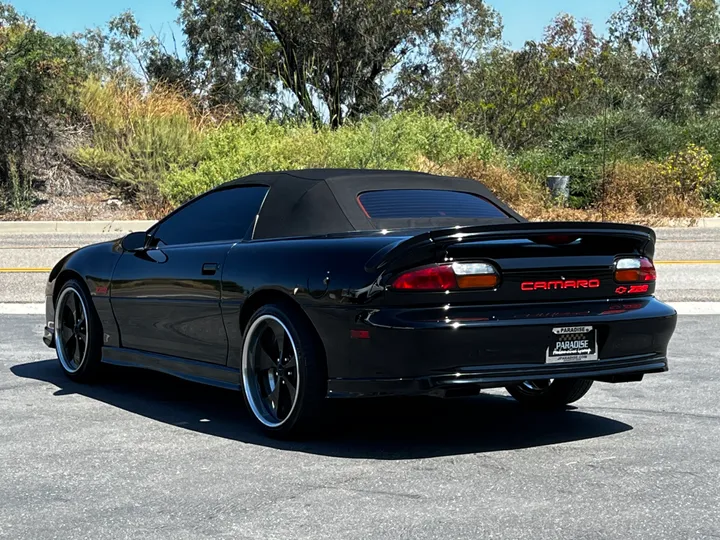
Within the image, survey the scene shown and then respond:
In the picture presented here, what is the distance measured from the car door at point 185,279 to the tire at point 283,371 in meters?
0.33

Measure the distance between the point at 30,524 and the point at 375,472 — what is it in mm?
1570

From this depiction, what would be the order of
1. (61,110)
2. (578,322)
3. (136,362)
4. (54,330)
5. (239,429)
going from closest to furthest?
(578,322) < (239,429) < (136,362) < (54,330) < (61,110)

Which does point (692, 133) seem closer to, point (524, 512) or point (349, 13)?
point (349, 13)

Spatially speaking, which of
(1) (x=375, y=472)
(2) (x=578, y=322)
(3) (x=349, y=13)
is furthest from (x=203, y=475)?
(3) (x=349, y=13)

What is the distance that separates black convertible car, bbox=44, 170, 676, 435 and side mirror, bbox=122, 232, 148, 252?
0.02 metres

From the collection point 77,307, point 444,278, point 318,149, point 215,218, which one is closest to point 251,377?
point 215,218

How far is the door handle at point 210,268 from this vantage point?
21.3 feet

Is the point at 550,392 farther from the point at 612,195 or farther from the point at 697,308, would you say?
the point at 612,195

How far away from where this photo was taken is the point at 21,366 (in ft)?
28.2

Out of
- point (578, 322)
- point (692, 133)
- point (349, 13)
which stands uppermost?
point (349, 13)

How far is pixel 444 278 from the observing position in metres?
5.38

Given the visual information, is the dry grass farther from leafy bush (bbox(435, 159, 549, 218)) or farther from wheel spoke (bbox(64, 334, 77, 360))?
wheel spoke (bbox(64, 334, 77, 360))

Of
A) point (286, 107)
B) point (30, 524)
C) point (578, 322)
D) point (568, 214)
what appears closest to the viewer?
point (30, 524)

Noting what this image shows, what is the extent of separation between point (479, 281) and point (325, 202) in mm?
1241
